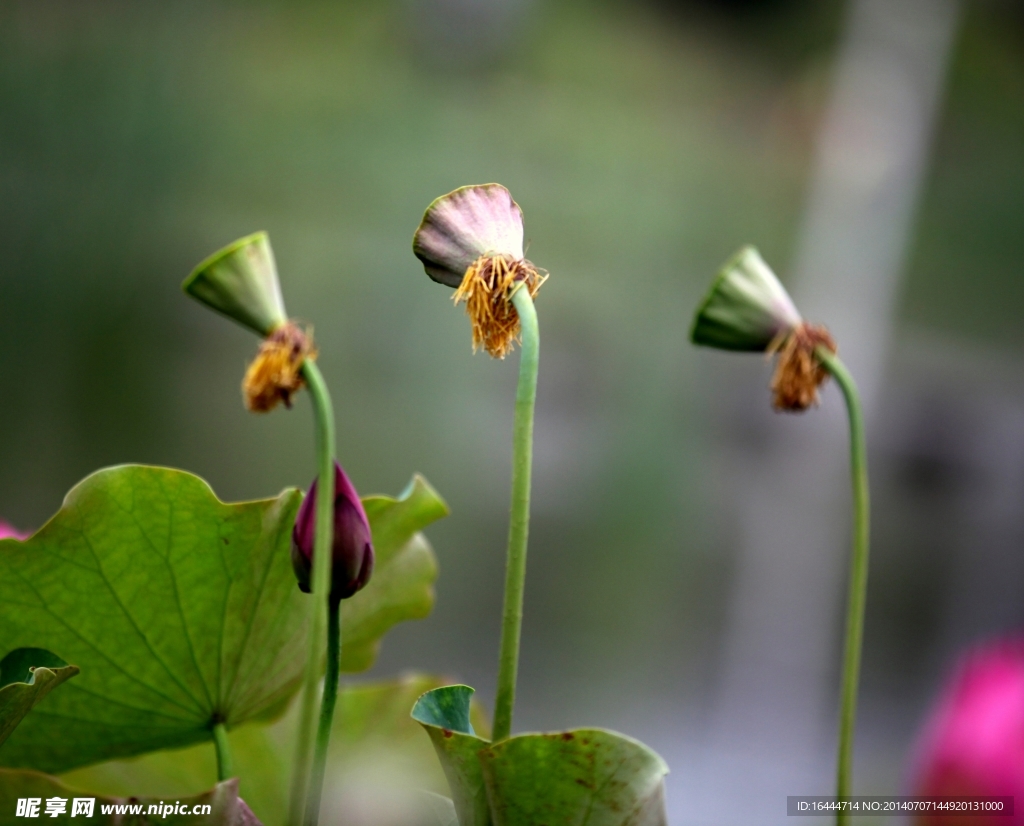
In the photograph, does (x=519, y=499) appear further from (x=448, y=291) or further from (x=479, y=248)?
(x=448, y=291)

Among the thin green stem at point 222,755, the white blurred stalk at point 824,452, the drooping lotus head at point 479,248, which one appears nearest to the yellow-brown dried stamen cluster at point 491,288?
the drooping lotus head at point 479,248

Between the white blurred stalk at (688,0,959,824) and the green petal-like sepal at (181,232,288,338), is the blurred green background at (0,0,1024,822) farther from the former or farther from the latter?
the green petal-like sepal at (181,232,288,338)

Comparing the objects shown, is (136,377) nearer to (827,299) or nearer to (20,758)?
(827,299)

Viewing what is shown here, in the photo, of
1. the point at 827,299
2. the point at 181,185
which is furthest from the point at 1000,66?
the point at 181,185

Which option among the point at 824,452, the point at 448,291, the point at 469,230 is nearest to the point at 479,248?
the point at 469,230

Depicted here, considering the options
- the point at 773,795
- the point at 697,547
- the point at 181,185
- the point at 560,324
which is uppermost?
the point at 181,185
